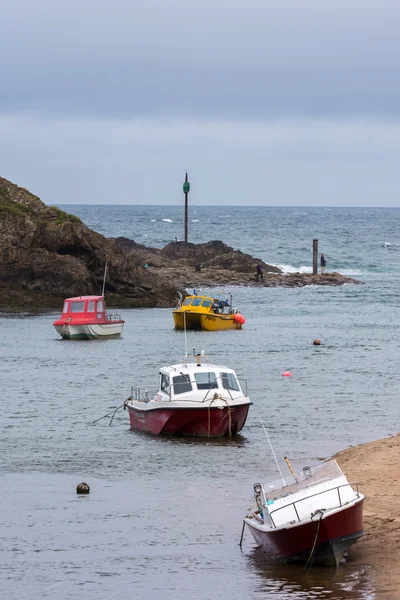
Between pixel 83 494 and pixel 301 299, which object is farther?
pixel 301 299

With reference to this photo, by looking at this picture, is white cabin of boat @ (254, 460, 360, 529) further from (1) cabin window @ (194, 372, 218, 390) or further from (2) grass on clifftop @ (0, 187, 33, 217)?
(2) grass on clifftop @ (0, 187, 33, 217)

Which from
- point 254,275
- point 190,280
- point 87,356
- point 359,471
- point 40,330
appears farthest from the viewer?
point 254,275

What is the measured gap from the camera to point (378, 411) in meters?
33.8

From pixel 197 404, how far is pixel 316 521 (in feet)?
38.5

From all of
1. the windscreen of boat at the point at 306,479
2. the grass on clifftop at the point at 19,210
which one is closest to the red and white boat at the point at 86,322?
the grass on clifftop at the point at 19,210

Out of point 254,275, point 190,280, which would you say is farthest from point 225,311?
point 254,275

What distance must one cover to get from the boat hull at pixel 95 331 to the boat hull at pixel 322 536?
38180 millimetres

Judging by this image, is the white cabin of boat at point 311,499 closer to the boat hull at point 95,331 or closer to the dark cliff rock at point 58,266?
the boat hull at point 95,331

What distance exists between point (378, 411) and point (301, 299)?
4595 centimetres

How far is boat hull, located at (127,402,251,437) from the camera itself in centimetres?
2889

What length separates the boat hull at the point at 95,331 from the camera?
183 feet

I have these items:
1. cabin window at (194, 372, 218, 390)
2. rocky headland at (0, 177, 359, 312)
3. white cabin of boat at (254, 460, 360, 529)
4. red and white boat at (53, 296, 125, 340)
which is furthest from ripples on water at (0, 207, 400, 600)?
rocky headland at (0, 177, 359, 312)

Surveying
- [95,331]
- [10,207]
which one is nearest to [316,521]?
[95,331]

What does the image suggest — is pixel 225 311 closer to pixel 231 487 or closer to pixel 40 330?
pixel 40 330
